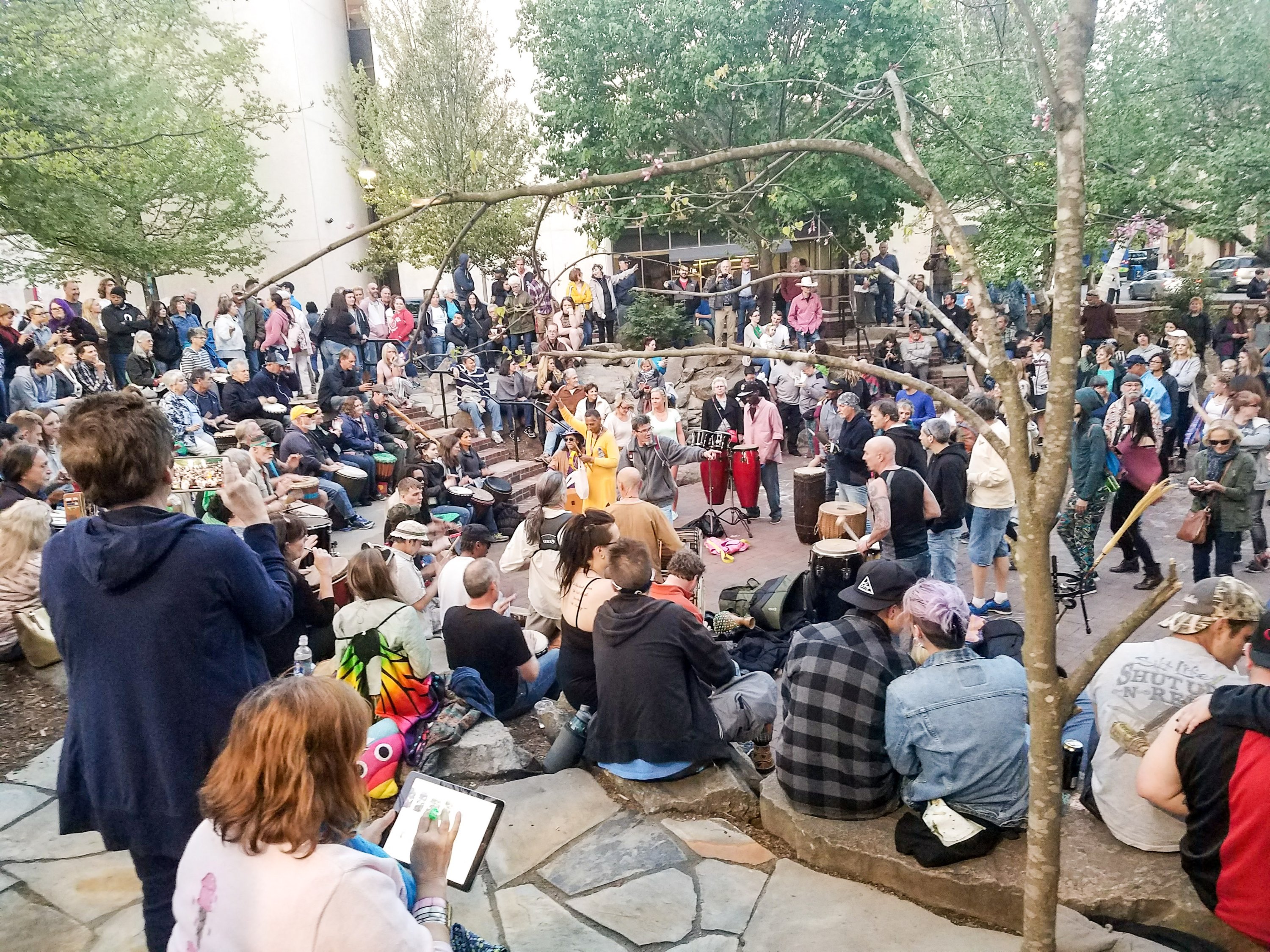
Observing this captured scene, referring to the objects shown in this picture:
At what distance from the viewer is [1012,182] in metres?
12.3

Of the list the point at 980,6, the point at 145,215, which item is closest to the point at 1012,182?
the point at 980,6

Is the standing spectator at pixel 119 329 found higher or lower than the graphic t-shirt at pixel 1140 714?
higher

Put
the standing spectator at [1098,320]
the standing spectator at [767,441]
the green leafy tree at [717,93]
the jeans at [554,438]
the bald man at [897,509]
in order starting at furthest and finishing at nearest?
the green leafy tree at [717,93] < the standing spectator at [1098,320] < the jeans at [554,438] < the standing spectator at [767,441] < the bald man at [897,509]

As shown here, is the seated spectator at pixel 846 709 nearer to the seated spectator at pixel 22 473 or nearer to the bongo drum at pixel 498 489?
the seated spectator at pixel 22 473

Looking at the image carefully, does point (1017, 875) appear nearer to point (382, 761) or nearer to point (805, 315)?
point (382, 761)

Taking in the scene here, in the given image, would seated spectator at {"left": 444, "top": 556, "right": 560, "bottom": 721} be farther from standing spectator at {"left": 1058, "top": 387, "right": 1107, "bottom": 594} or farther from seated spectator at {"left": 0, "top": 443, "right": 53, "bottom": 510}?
standing spectator at {"left": 1058, "top": 387, "right": 1107, "bottom": 594}

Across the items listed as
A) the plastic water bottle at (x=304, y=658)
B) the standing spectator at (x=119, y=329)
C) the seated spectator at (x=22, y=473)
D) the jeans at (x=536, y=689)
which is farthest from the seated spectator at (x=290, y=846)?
the standing spectator at (x=119, y=329)

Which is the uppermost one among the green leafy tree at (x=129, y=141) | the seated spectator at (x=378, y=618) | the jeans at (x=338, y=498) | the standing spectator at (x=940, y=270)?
the green leafy tree at (x=129, y=141)

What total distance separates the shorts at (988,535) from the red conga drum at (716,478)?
12.6 ft

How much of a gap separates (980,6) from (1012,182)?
10506 mm

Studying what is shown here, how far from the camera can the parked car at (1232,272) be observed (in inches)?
757

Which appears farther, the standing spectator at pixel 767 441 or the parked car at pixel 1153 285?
the parked car at pixel 1153 285

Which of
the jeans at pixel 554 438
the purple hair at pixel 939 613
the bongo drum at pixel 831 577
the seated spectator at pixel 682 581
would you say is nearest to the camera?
the purple hair at pixel 939 613

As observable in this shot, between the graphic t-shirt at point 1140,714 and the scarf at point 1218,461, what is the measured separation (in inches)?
176
